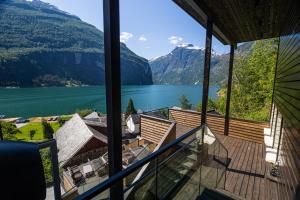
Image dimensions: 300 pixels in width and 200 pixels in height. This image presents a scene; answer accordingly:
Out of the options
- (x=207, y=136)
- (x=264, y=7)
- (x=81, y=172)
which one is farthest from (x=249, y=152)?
(x=81, y=172)

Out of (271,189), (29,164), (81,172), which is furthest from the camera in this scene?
(81,172)

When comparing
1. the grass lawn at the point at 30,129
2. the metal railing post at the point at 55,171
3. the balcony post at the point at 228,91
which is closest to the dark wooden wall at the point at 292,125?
the metal railing post at the point at 55,171

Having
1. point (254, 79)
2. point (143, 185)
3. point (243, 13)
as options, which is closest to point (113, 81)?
point (143, 185)

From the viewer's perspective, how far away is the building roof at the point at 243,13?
259cm

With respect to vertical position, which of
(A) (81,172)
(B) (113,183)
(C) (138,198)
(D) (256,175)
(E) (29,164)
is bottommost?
(A) (81,172)

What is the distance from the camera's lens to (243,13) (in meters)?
2.99

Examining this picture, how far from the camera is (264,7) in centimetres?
283

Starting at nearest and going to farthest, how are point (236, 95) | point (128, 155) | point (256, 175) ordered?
point (256, 175) → point (128, 155) → point (236, 95)

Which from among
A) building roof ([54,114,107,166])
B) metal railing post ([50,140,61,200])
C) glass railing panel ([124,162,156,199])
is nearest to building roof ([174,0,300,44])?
glass railing panel ([124,162,156,199])

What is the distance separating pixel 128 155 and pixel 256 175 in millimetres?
8514

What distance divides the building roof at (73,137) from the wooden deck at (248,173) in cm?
1404

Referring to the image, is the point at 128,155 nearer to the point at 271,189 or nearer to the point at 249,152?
the point at 249,152

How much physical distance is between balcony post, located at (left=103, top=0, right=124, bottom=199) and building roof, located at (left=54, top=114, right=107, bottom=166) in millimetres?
15594

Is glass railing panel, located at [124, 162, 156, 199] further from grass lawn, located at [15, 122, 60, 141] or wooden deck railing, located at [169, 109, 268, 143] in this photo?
grass lawn, located at [15, 122, 60, 141]
